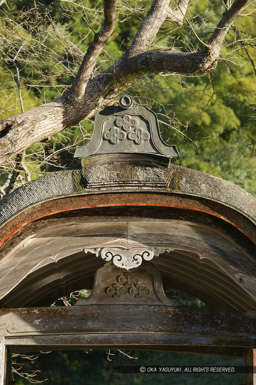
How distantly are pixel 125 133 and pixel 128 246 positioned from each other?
726mm


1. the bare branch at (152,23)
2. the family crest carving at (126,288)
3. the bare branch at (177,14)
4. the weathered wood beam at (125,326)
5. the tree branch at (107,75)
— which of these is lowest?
the weathered wood beam at (125,326)

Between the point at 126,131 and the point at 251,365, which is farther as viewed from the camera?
the point at 251,365

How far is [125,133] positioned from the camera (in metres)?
4.13

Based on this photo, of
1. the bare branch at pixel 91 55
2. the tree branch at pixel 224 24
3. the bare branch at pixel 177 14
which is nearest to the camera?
the tree branch at pixel 224 24

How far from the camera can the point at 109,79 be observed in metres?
6.50

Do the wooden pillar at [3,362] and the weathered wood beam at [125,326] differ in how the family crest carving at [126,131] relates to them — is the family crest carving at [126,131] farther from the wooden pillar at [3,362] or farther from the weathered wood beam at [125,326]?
the wooden pillar at [3,362]

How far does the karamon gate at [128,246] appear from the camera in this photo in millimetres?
4078

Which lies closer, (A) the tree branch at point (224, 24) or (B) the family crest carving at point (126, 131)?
(B) the family crest carving at point (126, 131)

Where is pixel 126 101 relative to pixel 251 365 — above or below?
above

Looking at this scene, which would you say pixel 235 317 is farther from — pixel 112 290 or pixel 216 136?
pixel 216 136

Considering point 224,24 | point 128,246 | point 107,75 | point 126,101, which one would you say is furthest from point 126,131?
point 107,75

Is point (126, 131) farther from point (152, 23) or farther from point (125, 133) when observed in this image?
point (152, 23)

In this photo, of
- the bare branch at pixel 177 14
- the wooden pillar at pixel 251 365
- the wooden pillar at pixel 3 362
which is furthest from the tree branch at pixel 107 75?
the wooden pillar at pixel 251 365

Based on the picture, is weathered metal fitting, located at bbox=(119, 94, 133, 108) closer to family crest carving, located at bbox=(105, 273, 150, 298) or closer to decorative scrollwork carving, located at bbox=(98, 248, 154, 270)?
decorative scrollwork carving, located at bbox=(98, 248, 154, 270)
